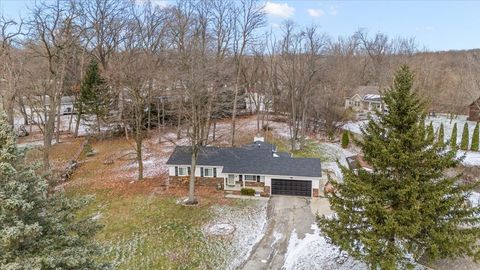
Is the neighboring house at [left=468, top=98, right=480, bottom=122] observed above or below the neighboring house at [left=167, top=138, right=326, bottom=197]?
above

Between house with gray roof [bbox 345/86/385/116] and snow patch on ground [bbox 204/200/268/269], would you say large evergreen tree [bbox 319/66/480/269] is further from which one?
house with gray roof [bbox 345/86/385/116]

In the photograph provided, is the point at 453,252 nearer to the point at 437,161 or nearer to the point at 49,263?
the point at 437,161

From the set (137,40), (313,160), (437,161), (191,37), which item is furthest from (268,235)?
(137,40)

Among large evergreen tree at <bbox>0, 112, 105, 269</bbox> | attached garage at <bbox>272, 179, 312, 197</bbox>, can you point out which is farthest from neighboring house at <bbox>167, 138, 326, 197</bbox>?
large evergreen tree at <bbox>0, 112, 105, 269</bbox>

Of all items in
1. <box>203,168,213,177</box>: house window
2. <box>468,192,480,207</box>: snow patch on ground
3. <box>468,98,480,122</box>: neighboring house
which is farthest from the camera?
<box>468,98,480,122</box>: neighboring house

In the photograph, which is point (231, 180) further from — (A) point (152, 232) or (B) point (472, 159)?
(B) point (472, 159)
